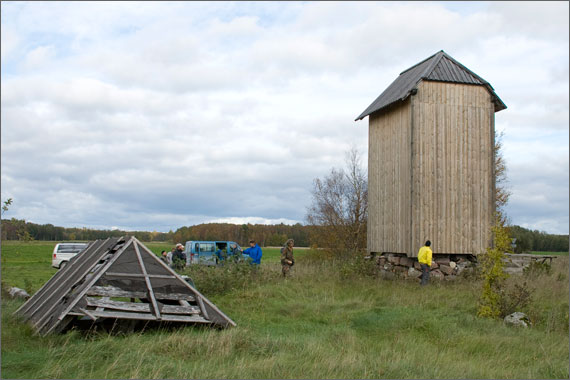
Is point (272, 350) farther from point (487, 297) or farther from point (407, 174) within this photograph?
point (407, 174)

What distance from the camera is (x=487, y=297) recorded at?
42.1ft

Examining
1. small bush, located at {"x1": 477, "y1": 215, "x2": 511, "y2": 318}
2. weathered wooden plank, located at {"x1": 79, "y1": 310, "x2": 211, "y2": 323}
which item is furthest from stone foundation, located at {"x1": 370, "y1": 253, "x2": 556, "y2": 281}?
weathered wooden plank, located at {"x1": 79, "y1": 310, "x2": 211, "y2": 323}

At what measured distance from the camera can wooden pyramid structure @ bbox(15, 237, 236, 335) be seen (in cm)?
986

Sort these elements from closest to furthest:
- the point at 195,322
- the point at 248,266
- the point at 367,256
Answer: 1. the point at 195,322
2. the point at 248,266
3. the point at 367,256

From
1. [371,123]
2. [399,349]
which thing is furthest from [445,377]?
[371,123]

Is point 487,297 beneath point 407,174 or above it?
beneath

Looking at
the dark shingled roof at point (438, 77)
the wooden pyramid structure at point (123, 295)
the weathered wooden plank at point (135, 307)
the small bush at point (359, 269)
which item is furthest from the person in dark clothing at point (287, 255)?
the weathered wooden plank at point (135, 307)

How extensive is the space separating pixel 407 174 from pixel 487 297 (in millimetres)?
6327

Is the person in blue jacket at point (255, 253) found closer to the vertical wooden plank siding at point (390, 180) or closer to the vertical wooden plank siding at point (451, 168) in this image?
the vertical wooden plank siding at point (390, 180)

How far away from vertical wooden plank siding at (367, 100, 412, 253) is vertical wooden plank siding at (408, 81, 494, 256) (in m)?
0.23

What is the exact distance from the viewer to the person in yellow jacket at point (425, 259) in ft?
54.9

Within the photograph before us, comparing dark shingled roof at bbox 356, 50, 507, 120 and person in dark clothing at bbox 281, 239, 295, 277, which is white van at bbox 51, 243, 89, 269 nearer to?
person in dark clothing at bbox 281, 239, 295, 277

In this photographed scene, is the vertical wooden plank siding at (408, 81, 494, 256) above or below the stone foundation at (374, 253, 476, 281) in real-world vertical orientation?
above

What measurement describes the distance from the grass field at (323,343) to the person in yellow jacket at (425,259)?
1.55 metres
